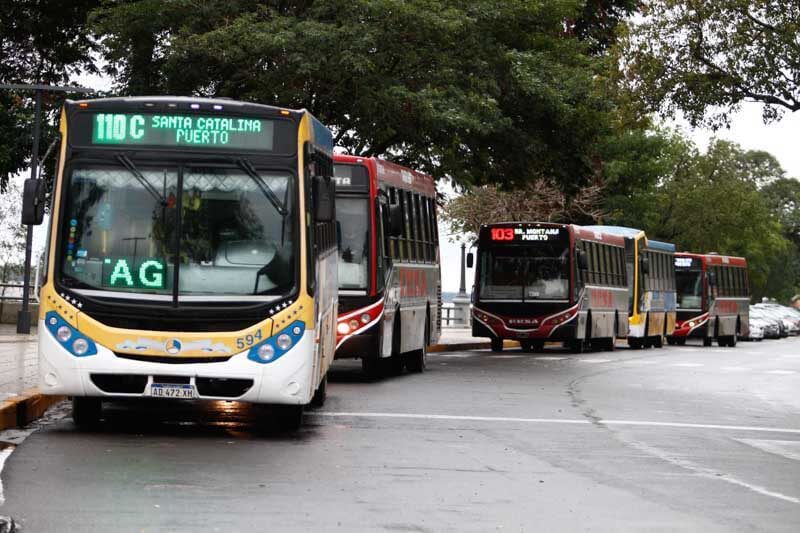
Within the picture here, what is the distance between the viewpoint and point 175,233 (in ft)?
47.2

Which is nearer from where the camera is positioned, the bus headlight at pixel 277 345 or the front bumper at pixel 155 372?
the front bumper at pixel 155 372

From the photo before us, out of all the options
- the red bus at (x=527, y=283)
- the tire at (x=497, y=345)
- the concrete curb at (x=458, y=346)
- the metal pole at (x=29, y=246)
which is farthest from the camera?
the tire at (x=497, y=345)

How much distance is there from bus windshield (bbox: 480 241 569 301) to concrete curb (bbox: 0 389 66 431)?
78.0 ft

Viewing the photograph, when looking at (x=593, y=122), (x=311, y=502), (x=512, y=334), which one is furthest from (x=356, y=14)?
(x=311, y=502)

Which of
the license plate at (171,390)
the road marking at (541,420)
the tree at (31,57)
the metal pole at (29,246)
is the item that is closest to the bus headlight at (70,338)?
the license plate at (171,390)

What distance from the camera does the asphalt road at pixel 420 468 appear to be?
9734mm

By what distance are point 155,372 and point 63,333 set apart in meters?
0.91

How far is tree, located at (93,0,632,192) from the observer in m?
29.3

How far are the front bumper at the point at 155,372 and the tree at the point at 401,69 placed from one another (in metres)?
15.2

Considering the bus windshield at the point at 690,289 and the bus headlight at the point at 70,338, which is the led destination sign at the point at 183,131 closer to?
the bus headlight at the point at 70,338

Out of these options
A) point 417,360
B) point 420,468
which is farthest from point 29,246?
point 420,468

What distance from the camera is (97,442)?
44.5 feet

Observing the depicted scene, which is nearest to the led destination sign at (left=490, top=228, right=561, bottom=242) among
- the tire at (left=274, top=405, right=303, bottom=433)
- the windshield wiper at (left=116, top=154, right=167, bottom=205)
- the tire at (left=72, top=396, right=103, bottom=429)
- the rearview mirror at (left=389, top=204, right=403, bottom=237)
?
the rearview mirror at (left=389, top=204, right=403, bottom=237)

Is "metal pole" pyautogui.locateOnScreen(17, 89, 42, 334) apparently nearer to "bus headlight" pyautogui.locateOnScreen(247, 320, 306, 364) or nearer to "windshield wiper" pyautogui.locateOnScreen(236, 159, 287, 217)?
"windshield wiper" pyautogui.locateOnScreen(236, 159, 287, 217)
